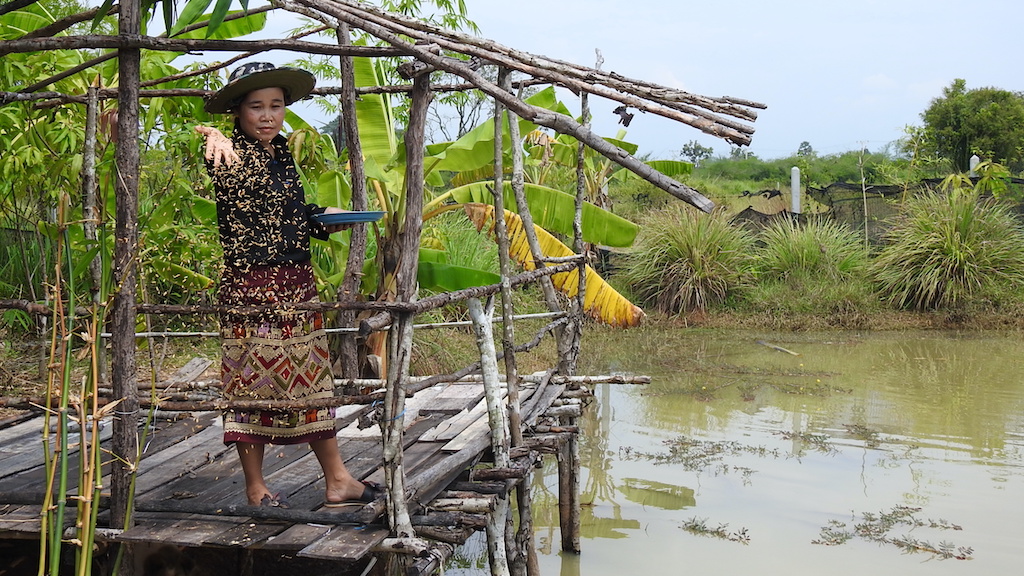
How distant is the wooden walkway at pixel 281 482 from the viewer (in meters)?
2.73

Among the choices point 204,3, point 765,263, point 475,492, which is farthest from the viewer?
point 765,263

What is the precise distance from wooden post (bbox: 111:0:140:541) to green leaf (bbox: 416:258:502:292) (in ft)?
9.31

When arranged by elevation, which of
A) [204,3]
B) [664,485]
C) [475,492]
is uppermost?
[204,3]

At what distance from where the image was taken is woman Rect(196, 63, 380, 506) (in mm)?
→ 2990

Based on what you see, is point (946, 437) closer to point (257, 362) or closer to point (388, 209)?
point (388, 209)

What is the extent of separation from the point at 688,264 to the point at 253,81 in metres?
11.0

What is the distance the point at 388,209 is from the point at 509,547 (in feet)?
9.48

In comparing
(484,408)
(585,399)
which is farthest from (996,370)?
(484,408)

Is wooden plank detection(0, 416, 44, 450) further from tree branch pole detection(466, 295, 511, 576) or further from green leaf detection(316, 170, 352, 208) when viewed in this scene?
green leaf detection(316, 170, 352, 208)

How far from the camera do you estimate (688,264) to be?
1347 cm

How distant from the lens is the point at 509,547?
399cm

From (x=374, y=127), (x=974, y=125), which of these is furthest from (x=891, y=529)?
(x=974, y=125)

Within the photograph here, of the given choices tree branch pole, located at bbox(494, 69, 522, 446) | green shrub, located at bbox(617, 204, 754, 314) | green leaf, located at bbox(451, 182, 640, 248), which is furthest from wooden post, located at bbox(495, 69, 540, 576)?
green shrub, located at bbox(617, 204, 754, 314)

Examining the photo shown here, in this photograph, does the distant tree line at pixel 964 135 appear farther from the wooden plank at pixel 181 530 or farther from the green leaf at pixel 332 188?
the wooden plank at pixel 181 530
